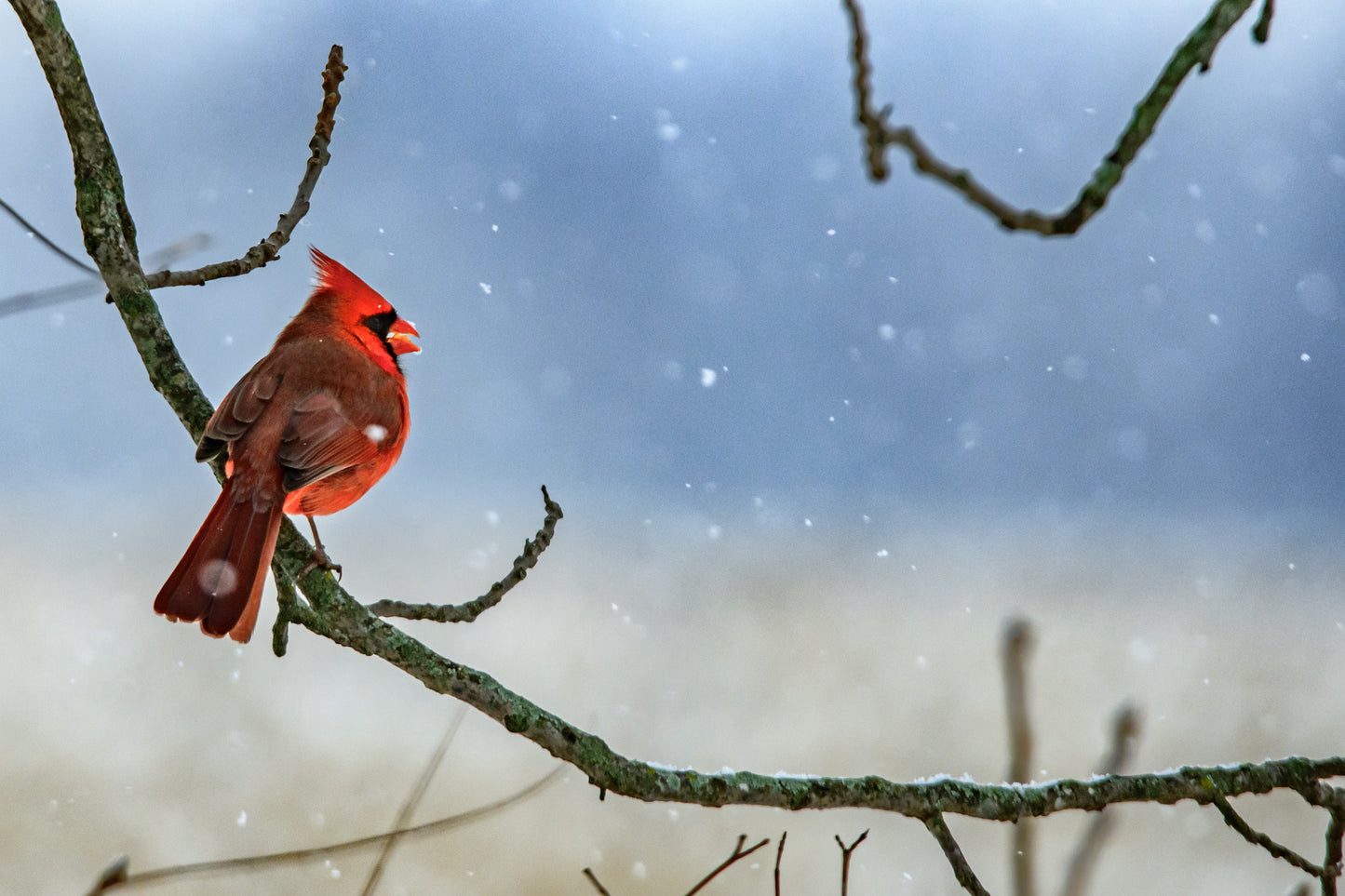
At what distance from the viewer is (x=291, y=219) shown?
4.03ft

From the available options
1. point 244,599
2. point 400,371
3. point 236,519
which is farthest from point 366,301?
point 244,599

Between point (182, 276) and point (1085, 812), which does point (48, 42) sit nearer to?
point (182, 276)

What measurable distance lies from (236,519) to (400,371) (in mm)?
648

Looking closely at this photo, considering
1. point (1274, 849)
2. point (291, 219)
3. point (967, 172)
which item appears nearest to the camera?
point (967, 172)

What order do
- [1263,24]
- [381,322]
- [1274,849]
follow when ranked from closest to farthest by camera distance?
[1263,24], [1274,849], [381,322]

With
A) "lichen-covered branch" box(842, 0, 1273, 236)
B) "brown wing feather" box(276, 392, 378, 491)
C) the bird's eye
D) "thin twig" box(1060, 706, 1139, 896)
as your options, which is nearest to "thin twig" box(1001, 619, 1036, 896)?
"thin twig" box(1060, 706, 1139, 896)

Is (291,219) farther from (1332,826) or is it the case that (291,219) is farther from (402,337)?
(1332,826)

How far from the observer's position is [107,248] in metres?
1.24

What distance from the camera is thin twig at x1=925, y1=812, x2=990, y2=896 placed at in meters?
1.01

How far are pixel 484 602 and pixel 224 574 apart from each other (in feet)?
0.93

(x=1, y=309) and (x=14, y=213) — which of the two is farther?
(x=14, y=213)

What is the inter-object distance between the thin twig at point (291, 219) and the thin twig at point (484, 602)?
38 cm

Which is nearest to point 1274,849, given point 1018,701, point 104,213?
point 1018,701

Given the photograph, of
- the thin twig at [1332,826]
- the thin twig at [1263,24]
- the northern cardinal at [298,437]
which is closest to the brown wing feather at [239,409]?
the northern cardinal at [298,437]
